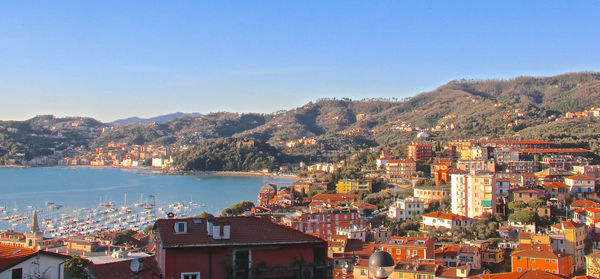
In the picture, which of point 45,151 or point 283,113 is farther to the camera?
point 283,113

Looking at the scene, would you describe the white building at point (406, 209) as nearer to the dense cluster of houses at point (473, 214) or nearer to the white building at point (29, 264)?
the dense cluster of houses at point (473, 214)

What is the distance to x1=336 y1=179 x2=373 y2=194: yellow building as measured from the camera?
23.5m

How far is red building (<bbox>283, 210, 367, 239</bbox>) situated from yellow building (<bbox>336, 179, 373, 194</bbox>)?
22.7 feet

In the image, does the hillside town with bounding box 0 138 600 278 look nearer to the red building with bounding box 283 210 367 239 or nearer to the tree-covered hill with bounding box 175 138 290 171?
Answer: the red building with bounding box 283 210 367 239

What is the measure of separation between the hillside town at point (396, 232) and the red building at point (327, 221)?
0.10ft

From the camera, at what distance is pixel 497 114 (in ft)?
149

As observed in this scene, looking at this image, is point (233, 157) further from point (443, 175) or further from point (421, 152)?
point (443, 175)

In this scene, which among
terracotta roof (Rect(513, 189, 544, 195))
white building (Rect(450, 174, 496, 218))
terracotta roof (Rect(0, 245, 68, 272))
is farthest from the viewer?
terracotta roof (Rect(513, 189, 544, 195))

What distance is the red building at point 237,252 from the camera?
3158 mm

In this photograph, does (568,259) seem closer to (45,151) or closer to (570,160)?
(570,160)

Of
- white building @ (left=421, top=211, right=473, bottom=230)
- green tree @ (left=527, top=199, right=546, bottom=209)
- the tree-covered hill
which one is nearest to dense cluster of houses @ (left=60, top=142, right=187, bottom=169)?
the tree-covered hill

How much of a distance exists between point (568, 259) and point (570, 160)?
13766 millimetres

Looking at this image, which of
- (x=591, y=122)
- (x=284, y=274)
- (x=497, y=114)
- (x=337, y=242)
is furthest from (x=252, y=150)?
(x=284, y=274)

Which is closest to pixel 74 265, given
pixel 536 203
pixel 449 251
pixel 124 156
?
pixel 449 251
